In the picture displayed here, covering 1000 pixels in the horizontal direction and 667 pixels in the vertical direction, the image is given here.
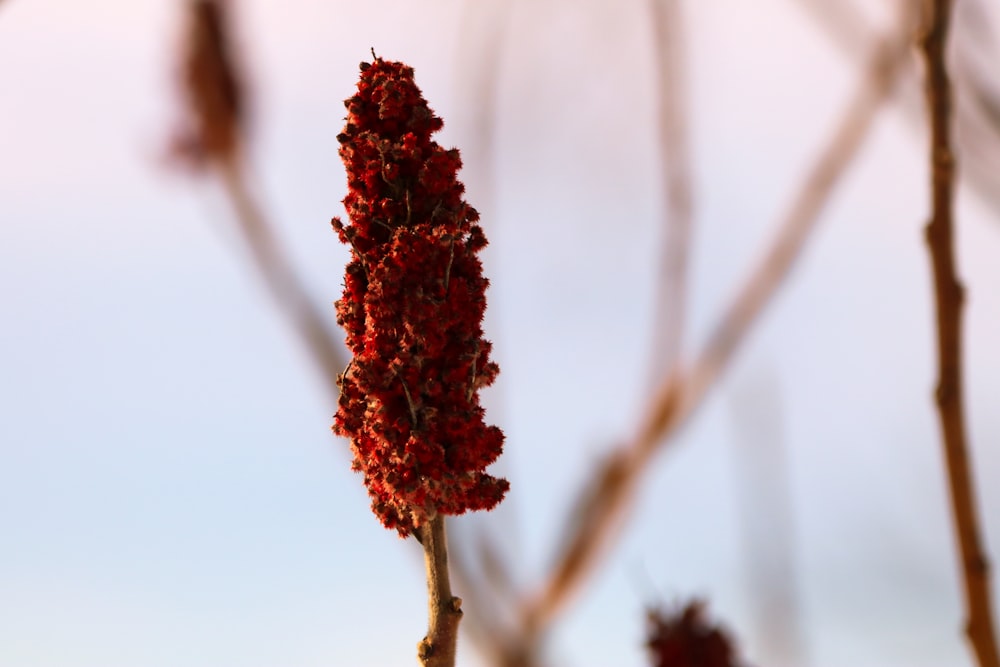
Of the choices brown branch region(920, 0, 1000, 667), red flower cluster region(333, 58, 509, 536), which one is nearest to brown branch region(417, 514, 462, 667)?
red flower cluster region(333, 58, 509, 536)

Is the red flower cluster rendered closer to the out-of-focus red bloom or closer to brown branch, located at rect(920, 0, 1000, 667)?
the out-of-focus red bloom

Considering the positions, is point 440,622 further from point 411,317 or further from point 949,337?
point 949,337

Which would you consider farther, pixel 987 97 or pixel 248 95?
pixel 248 95

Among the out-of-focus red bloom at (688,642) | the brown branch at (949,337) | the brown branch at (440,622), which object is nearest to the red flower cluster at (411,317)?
the brown branch at (440,622)

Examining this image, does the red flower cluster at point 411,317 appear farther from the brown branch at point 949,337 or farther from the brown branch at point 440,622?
the brown branch at point 949,337

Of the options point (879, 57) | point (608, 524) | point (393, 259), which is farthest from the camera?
point (608, 524)

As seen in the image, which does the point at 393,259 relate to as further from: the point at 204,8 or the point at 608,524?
the point at 204,8

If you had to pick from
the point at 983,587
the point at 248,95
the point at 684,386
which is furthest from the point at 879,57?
the point at 248,95
